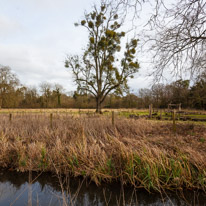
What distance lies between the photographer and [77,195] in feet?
11.0

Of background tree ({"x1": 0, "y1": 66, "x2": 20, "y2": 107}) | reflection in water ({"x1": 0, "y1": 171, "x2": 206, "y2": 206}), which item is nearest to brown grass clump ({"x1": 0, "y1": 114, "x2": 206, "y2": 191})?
reflection in water ({"x1": 0, "y1": 171, "x2": 206, "y2": 206})

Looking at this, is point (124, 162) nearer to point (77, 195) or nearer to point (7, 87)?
point (77, 195)

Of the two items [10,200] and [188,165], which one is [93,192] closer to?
[10,200]

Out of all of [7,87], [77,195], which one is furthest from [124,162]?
[7,87]

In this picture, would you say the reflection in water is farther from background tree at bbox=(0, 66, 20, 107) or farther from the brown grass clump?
background tree at bbox=(0, 66, 20, 107)

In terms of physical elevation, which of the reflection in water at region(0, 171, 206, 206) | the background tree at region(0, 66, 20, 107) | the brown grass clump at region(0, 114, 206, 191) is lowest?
the reflection in water at region(0, 171, 206, 206)

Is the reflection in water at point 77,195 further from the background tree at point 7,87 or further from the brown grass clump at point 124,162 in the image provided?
the background tree at point 7,87

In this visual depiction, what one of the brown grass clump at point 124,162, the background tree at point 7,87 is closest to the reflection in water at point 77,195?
the brown grass clump at point 124,162

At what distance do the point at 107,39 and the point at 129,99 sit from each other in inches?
750

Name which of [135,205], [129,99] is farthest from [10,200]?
[129,99]

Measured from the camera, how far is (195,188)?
342 centimetres

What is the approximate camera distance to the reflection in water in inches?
123

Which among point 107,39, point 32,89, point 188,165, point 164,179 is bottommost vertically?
point 164,179

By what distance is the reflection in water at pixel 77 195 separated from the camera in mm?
3115
